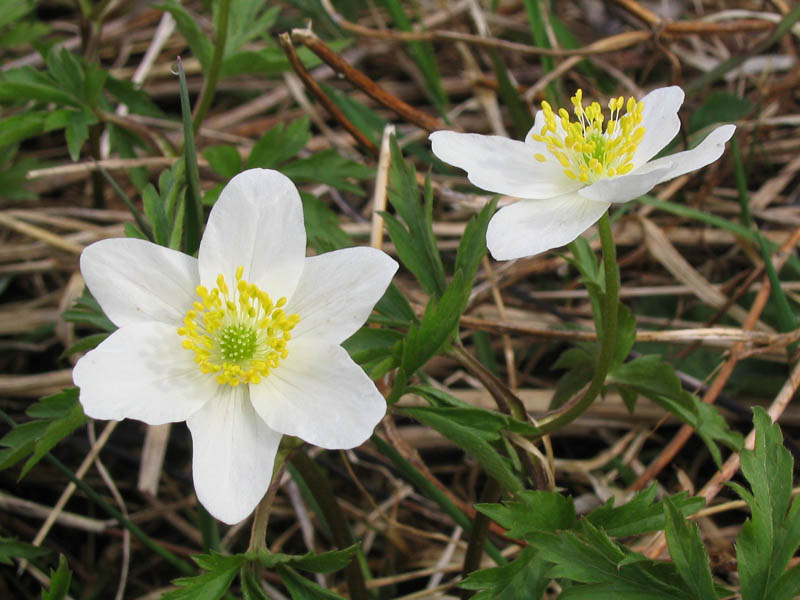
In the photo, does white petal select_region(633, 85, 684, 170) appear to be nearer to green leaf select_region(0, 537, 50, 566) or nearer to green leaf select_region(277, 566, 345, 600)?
green leaf select_region(277, 566, 345, 600)

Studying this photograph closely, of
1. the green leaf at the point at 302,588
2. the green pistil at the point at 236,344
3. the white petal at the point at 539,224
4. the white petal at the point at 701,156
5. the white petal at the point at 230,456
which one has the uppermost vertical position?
the white petal at the point at 701,156

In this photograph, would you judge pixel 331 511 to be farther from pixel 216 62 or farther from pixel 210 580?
pixel 216 62

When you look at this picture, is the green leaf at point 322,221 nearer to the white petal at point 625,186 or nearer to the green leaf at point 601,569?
the white petal at point 625,186

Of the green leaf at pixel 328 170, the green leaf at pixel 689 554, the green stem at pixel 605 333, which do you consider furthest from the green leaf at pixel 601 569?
the green leaf at pixel 328 170

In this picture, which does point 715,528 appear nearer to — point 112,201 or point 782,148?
point 782,148

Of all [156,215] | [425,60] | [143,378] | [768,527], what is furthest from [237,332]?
[425,60]

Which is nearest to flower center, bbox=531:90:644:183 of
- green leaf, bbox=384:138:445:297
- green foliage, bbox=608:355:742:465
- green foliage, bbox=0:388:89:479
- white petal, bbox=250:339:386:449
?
green leaf, bbox=384:138:445:297
